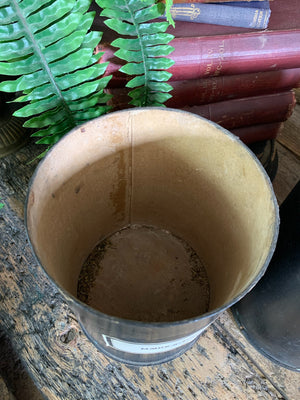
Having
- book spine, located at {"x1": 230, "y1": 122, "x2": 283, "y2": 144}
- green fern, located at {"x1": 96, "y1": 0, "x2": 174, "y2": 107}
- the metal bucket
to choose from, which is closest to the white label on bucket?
the metal bucket

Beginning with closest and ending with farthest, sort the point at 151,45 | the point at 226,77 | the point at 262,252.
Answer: the point at 262,252
the point at 151,45
the point at 226,77

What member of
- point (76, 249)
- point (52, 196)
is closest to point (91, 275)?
point (76, 249)

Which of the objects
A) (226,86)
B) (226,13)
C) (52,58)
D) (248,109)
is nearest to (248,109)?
(248,109)

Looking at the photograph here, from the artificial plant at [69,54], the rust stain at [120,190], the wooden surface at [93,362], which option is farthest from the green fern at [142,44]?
the wooden surface at [93,362]

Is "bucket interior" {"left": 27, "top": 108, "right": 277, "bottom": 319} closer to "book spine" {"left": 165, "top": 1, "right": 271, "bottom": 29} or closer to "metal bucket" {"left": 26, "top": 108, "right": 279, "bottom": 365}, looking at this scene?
"metal bucket" {"left": 26, "top": 108, "right": 279, "bottom": 365}

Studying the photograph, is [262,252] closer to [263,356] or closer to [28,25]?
[263,356]

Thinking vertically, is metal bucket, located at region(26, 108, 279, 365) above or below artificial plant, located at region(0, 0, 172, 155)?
below

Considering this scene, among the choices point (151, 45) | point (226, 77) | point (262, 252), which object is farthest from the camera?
point (226, 77)

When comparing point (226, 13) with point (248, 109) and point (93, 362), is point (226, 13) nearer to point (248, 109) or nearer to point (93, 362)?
point (248, 109)
